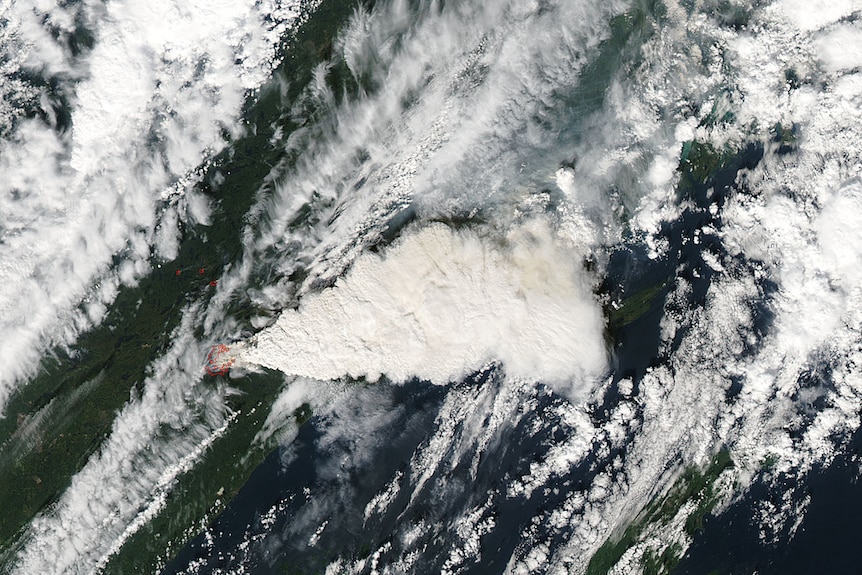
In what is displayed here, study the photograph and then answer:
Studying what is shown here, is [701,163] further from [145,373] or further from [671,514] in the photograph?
[145,373]

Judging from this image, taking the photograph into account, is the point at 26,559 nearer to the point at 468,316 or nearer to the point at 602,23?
the point at 468,316

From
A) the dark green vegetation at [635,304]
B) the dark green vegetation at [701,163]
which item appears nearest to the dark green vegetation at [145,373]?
the dark green vegetation at [635,304]

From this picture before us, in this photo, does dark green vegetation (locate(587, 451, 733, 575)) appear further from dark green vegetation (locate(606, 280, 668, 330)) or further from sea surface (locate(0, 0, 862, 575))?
dark green vegetation (locate(606, 280, 668, 330))

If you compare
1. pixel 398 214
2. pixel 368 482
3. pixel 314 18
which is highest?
pixel 314 18

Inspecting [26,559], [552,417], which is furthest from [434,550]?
[26,559]

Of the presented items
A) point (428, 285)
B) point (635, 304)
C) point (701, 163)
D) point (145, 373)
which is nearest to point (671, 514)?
point (635, 304)

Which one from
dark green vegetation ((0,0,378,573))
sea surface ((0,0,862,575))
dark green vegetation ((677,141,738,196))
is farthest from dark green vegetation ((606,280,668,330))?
dark green vegetation ((0,0,378,573))

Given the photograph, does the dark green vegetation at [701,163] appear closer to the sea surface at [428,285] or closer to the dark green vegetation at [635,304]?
the sea surface at [428,285]
